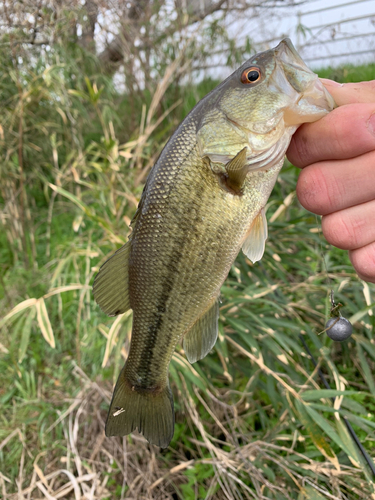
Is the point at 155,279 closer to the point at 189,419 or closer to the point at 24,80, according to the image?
the point at 189,419

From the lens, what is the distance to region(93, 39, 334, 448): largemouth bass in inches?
35.6

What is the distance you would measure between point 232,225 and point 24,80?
126 inches

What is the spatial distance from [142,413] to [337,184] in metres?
0.86

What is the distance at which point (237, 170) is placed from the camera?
34.5 inches

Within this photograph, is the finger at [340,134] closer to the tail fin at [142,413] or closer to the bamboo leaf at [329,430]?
the tail fin at [142,413]

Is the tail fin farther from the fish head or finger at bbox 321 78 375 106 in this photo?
finger at bbox 321 78 375 106

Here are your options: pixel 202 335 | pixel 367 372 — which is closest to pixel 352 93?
pixel 202 335

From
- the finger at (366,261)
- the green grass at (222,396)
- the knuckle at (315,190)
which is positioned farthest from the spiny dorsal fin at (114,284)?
the green grass at (222,396)

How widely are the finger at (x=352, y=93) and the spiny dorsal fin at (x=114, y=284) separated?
26.9 inches

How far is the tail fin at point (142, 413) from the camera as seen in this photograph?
1053mm

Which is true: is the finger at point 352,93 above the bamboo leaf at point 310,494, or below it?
above

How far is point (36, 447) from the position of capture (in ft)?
7.00

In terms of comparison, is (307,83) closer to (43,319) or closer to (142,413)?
(142,413)

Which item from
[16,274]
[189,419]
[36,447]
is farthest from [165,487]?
[16,274]
